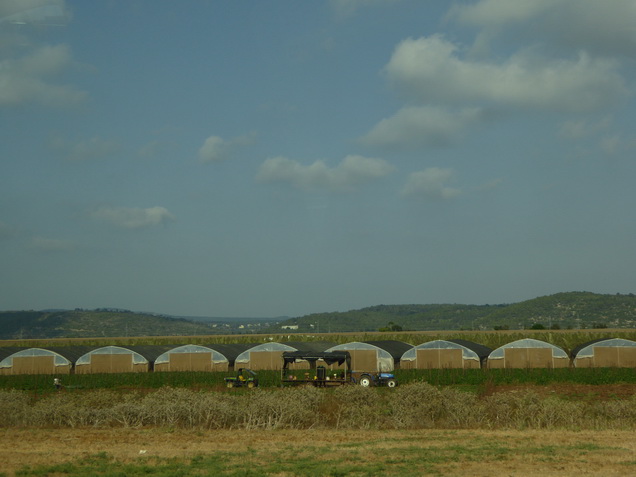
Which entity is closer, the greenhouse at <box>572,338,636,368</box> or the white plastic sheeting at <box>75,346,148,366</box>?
the greenhouse at <box>572,338,636,368</box>

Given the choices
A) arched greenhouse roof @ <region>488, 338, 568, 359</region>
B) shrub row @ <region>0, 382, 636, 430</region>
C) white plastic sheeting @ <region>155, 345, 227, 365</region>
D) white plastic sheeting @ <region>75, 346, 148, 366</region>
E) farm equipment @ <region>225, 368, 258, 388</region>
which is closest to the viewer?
shrub row @ <region>0, 382, 636, 430</region>

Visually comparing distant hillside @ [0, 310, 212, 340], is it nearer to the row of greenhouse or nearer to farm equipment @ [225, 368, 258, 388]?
the row of greenhouse

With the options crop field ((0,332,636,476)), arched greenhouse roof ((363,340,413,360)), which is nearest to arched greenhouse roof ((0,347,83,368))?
arched greenhouse roof ((363,340,413,360))

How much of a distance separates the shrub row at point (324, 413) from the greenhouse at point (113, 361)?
27667mm

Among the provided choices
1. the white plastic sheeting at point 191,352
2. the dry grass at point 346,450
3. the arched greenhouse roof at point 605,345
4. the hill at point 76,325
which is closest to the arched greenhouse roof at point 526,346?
the arched greenhouse roof at point 605,345

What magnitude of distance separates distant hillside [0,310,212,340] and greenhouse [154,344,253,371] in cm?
11673

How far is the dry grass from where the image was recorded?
1591 centimetres

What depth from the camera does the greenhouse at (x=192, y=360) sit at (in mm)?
52531

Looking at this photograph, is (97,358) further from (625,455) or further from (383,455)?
(625,455)

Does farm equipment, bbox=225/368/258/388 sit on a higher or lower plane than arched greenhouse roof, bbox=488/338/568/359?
lower

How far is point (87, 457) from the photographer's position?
17734 mm

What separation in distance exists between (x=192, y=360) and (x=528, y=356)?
24610 mm

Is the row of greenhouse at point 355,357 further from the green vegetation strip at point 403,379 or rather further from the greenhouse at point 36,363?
the green vegetation strip at point 403,379

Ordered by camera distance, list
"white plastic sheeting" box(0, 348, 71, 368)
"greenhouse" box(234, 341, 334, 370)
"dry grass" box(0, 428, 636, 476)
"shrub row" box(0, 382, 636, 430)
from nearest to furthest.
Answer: "dry grass" box(0, 428, 636, 476) → "shrub row" box(0, 382, 636, 430) → "greenhouse" box(234, 341, 334, 370) → "white plastic sheeting" box(0, 348, 71, 368)
